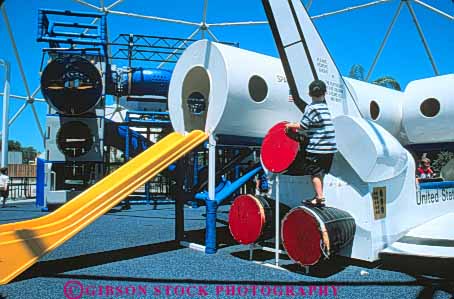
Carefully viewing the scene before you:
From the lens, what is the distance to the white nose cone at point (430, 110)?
1012 cm

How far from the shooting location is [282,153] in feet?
21.2

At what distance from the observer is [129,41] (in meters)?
19.2

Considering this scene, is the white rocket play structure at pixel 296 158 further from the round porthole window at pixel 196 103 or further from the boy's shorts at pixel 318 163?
the boy's shorts at pixel 318 163

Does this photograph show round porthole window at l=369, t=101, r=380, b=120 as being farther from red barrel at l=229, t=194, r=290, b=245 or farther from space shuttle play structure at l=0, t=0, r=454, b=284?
red barrel at l=229, t=194, r=290, b=245

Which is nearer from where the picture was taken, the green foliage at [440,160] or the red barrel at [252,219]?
the red barrel at [252,219]

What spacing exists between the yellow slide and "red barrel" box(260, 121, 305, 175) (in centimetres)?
145

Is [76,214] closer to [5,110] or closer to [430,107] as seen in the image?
[430,107]

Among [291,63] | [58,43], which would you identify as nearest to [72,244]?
[291,63]

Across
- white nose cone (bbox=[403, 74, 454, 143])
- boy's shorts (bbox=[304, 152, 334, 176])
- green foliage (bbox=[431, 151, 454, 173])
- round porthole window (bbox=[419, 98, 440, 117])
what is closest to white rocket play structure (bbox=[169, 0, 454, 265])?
boy's shorts (bbox=[304, 152, 334, 176])

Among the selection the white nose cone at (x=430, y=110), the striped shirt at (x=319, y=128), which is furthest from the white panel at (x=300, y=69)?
the white nose cone at (x=430, y=110)

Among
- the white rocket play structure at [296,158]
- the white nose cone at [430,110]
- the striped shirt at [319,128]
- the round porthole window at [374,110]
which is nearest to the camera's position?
the white rocket play structure at [296,158]

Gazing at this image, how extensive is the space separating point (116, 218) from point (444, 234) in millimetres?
8923

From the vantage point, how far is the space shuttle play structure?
5.69 metres

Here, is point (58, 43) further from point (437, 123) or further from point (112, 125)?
point (437, 123)
